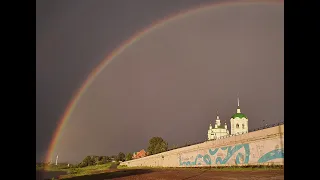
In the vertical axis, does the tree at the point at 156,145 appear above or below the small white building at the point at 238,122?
below

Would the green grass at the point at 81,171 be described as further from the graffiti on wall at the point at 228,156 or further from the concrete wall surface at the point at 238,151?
the graffiti on wall at the point at 228,156

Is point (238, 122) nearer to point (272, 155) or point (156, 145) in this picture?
point (156, 145)

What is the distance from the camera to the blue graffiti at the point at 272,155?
25019mm

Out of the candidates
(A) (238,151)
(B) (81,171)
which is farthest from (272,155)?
(B) (81,171)

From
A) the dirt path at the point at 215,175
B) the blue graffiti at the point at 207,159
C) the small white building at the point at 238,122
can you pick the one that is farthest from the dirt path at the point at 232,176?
the small white building at the point at 238,122

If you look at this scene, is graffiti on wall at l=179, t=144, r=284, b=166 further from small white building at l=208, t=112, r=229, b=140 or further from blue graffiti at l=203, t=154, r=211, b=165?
small white building at l=208, t=112, r=229, b=140

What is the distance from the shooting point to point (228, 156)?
34.1 metres

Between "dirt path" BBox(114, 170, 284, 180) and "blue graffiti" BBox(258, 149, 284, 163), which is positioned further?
"blue graffiti" BBox(258, 149, 284, 163)

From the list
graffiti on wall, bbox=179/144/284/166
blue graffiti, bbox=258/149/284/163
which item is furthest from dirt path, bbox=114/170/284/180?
graffiti on wall, bbox=179/144/284/166

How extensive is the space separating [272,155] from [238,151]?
5870 mm

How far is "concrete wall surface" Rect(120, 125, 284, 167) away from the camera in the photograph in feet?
84.2
